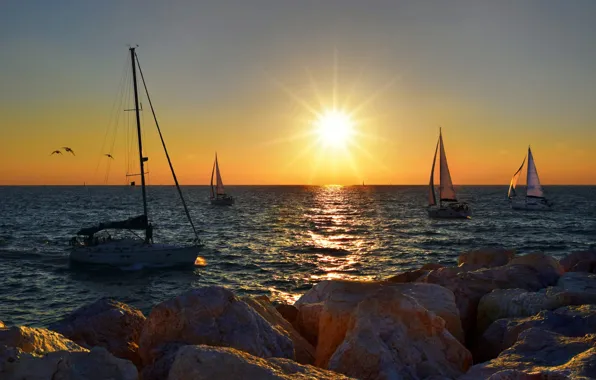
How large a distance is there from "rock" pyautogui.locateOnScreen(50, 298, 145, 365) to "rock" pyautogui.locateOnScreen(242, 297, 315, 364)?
192cm

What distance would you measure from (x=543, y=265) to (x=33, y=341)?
427 inches

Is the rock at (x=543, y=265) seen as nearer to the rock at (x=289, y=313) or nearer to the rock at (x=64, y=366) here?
the rock at (x=289, y=313)

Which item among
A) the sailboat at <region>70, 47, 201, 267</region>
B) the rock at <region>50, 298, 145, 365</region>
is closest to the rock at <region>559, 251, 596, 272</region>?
the rock at <region>50, 298, 145, 365</region>

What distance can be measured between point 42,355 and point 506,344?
21.2 ft

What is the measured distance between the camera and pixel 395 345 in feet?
21.1

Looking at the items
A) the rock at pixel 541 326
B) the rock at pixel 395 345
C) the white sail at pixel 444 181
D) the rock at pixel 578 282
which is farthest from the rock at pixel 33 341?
the white sail at pixel 444 181

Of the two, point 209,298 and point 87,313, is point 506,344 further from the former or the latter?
point 87,313

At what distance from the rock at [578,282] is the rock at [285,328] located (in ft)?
17.4

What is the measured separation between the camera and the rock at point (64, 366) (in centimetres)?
416

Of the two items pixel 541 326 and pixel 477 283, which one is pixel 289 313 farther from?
pixel 541 326

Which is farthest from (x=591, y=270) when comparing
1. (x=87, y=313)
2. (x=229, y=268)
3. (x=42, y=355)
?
(x=229, y=268)

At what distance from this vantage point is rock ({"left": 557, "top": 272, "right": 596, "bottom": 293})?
358 inches

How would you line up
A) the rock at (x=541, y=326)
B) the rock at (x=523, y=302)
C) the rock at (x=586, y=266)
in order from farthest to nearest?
1. the rock at (x=586, y=266)
2. the rock at (x=523, y=302)
3. the rock at (x=541, y=326)

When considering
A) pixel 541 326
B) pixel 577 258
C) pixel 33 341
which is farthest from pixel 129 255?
pixel 541 326
